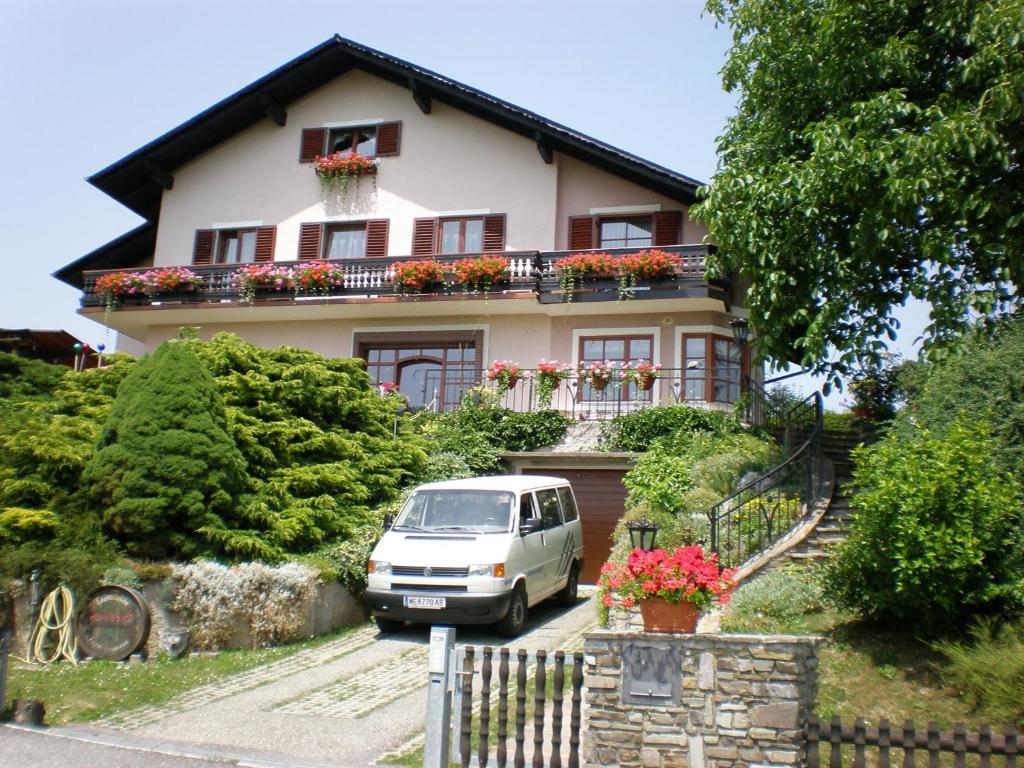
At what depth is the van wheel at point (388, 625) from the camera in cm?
1187

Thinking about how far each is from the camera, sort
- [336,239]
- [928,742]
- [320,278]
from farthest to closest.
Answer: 1. [336,239]
2. [320,278]
3. [928,742]

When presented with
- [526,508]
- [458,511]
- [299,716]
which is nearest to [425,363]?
[526,508]

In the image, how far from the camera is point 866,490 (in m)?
9.27

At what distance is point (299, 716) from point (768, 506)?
7.17m

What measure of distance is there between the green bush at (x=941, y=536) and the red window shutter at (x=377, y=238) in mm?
16142

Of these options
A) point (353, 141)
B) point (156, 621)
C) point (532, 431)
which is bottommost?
point (156, 621)

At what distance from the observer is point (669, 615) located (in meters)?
6.81

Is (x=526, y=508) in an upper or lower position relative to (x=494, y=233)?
lower

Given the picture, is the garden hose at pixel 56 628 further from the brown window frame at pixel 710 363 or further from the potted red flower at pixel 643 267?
the potted red flower at pixel 643 267

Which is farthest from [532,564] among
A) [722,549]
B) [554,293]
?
[554,293]

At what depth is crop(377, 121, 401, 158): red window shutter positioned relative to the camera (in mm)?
23391

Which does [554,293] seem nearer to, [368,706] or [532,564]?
[532,564]

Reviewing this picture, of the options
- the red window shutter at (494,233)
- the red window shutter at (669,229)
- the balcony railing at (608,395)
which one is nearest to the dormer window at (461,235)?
the red window shutter at (494,233)

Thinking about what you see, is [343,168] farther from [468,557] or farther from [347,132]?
[468,557]
